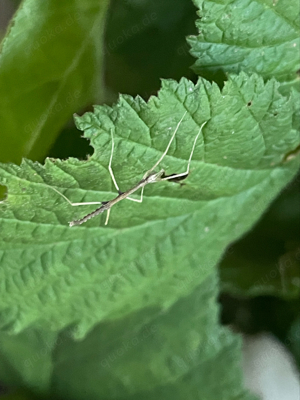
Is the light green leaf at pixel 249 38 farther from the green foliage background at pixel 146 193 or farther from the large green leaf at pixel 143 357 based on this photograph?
the large green leaf at pixel 143 357

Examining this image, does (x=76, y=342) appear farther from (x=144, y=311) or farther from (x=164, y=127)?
(x=164, y=127)

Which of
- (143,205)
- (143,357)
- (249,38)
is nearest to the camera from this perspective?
(249,38)

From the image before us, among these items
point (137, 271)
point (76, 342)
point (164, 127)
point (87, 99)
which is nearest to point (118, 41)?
point (87, 99)

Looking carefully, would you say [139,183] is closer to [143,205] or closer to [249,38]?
[143,205]

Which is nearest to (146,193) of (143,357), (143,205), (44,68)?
(143,205)

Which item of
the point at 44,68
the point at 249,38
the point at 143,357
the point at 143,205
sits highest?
the point at 44,68

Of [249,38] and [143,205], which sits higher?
[249,38]
